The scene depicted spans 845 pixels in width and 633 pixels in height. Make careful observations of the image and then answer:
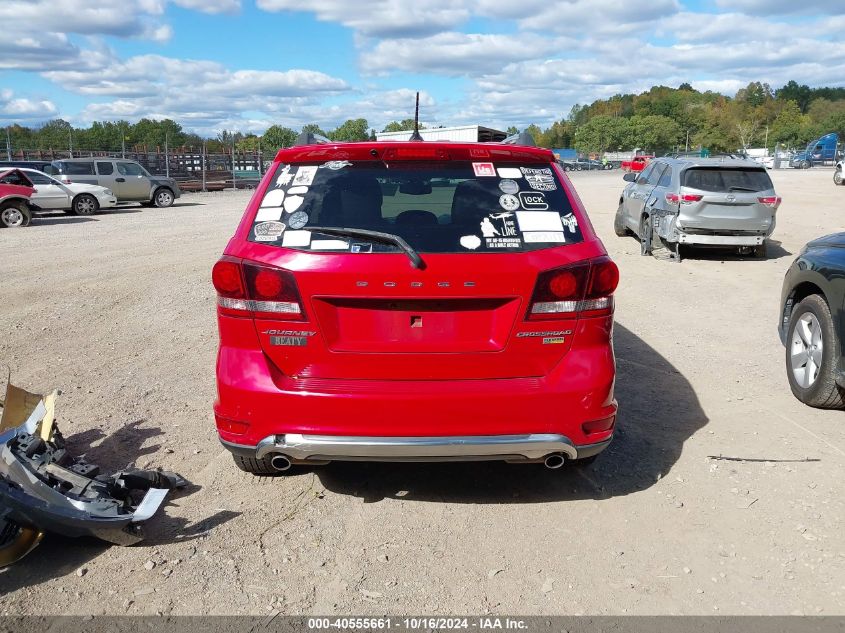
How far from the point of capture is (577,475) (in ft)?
13.9

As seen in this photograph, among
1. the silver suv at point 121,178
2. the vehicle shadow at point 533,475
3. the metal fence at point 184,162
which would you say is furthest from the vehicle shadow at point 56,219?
the vehicle shadow at point 533,475

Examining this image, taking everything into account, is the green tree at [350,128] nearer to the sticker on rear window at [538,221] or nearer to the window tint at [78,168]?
the window tint at [78,168]

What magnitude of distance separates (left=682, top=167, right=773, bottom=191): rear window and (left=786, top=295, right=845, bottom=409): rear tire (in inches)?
283

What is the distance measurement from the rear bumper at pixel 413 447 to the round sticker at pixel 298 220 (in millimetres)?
978

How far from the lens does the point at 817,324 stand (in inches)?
207

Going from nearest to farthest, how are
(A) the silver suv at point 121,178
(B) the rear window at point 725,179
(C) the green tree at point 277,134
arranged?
(B) the rear window at point 725,179, (A) the silver suv at point 121,178, (C) the green tree at point 277,134

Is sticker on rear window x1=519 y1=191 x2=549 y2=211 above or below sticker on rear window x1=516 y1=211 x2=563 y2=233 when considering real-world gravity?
above

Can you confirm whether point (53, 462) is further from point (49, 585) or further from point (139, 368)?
point (139, 368)

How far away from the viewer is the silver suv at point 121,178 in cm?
2342

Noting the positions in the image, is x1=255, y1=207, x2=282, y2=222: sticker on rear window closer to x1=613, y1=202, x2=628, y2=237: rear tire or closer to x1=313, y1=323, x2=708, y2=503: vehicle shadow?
x1=313, y1=323, x2=708, y2=503: vehicle shadow

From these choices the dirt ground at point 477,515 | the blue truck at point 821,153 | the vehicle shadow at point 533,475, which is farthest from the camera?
the blue truck at point 821,153

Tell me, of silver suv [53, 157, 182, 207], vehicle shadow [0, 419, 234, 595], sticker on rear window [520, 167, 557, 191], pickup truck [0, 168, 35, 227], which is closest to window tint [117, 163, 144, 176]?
silver suv [53, 157, 182, 207]

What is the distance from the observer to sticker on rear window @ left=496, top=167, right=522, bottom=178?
143 inches

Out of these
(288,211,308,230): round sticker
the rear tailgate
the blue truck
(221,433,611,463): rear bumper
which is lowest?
(221,433,611,463): rear bumper
